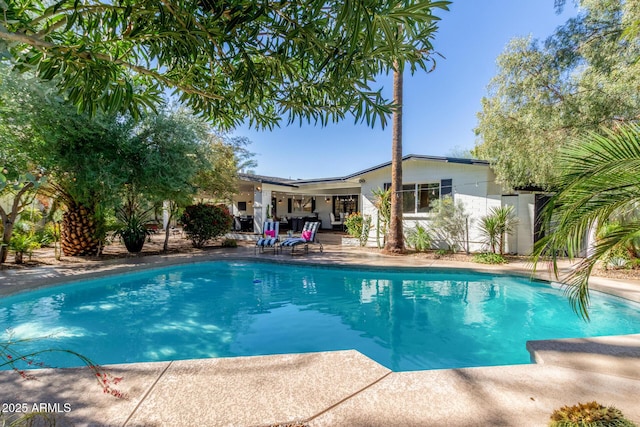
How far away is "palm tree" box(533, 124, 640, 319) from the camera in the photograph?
8.19ft

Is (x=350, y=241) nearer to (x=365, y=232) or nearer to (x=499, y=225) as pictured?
(x=365, y=232)

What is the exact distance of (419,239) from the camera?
458 inches

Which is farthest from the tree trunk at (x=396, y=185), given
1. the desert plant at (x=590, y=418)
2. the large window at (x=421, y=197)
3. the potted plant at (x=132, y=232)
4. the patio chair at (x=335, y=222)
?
the potted plant at (x=132, y=232)

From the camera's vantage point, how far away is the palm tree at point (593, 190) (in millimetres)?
2496

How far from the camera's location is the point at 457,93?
14.7 metres

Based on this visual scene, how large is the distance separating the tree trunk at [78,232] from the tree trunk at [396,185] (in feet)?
35.2

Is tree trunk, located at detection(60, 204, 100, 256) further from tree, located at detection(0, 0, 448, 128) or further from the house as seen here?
tree, located at detection(0, 0, 448, 128)

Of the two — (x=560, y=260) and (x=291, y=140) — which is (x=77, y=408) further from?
(x=291, y=140)

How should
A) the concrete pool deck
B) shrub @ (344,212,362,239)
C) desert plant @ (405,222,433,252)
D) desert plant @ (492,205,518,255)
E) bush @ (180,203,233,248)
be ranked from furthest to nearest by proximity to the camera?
1. shrub @ (344,212,362,239)
2. bush @ (180,203,233,248)
3. desert plant @ (405,222,433,252)
4. desert plant @ (492,205,518,255)
5. the concrete pool deck

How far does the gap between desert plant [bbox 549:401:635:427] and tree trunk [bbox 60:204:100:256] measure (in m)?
12.5

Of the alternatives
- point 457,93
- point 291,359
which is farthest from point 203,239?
point 457,93

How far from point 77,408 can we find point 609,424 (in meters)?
Result: 3.72

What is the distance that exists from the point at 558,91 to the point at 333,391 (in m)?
9.52

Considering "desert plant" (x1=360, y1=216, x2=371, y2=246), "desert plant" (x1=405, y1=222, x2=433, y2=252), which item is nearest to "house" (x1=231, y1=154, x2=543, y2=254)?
"desert plant" (x1=360, y1=216, x2=371, y2=246)
